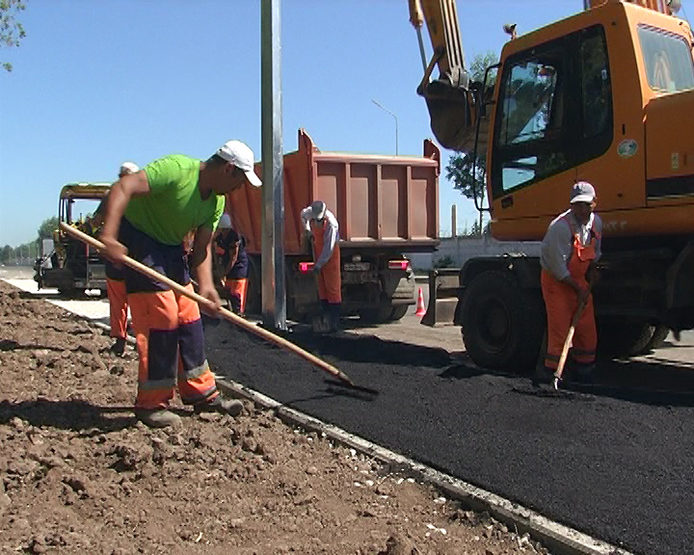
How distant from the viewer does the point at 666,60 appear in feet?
19.0

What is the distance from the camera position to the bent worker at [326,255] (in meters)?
8.79

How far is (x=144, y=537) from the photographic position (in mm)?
2883

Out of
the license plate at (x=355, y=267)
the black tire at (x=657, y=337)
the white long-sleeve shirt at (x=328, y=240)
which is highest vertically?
the white long-sleeve shirt at (x=328, y=240)

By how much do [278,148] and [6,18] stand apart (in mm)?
5619

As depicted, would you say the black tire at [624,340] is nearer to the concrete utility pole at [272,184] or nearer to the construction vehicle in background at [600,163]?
the construction vehicle in background at [600,163]

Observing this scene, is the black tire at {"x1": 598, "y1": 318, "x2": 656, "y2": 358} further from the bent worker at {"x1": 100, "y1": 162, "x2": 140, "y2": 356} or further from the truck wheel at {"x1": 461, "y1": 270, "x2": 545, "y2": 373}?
the bent worker at {"x1": 100, "y1": 162, "x2": 140, "y2": 356}

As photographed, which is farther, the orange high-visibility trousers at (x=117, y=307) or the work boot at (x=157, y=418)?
the orange high-visibility trousers at (x=117, y=307)

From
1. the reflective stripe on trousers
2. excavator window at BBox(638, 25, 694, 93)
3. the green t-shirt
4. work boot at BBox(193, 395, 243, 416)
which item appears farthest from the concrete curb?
excavator window at BBox(638, 25, 694, 93)

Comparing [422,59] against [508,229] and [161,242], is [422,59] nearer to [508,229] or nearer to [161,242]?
[508,229]

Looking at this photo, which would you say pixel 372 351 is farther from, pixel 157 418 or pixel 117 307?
pixel 157 418

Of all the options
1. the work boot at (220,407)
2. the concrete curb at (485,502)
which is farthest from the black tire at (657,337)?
the work boot at (220,407)

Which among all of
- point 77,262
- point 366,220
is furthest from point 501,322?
point 77,262

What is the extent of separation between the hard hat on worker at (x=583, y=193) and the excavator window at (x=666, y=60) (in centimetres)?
99

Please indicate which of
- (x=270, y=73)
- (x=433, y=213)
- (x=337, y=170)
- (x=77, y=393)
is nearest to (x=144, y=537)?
(x=77, y=393)
